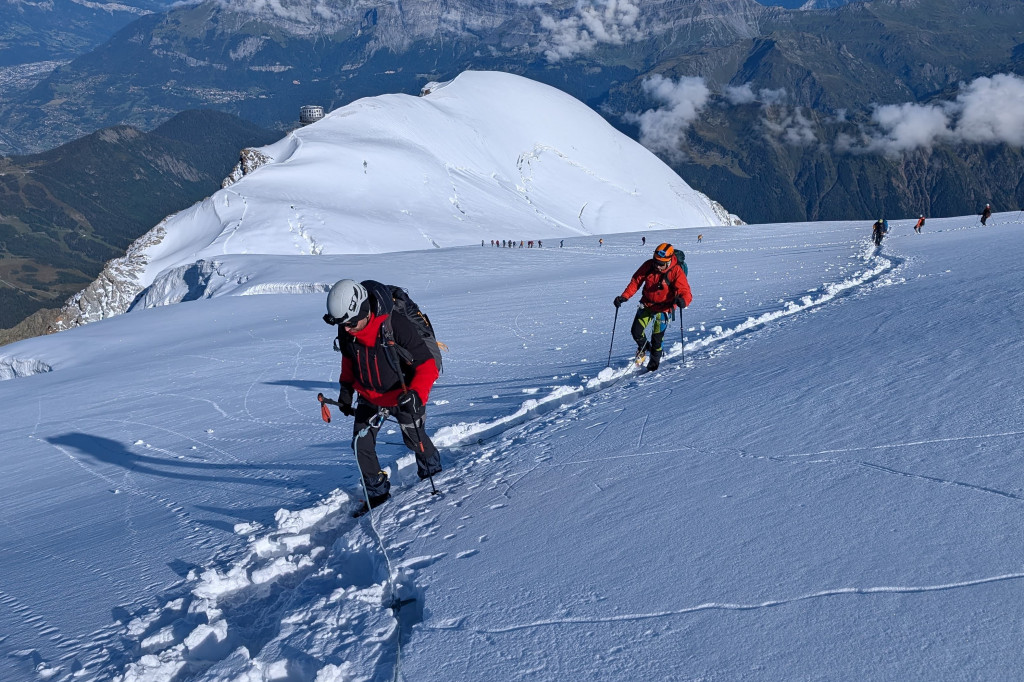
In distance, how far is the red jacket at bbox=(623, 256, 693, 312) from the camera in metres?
10.7

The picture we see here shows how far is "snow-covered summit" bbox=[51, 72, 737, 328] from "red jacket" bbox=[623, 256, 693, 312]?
26733 mm

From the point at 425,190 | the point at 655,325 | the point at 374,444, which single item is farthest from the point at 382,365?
the point at 425,190

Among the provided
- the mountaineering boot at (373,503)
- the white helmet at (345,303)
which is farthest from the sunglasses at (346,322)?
the mountaineering boot at (373,503)

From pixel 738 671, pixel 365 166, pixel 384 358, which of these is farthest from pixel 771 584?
pixel 365 166

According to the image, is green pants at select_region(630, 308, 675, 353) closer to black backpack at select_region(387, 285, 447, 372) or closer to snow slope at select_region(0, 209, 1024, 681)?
snow slope at select_region(0, 209, 1024, 681)

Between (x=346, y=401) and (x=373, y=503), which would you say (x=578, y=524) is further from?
(x=346, y=401)

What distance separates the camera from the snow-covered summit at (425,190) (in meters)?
49.4

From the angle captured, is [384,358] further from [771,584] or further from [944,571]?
[944,571]

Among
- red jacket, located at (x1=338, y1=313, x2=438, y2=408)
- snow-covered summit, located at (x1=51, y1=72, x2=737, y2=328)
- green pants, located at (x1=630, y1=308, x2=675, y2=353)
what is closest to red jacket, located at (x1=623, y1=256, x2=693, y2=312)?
green pants, located at (x1=630, y1=308, x2=675, y2=353)

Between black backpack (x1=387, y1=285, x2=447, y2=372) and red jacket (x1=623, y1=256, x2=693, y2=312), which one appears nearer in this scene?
black backpack (x1=387, y1=285, x2=447, y2=372)

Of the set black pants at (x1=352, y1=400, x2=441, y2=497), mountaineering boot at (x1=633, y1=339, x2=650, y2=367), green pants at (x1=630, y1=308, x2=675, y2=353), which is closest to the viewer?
black pants at (x1=352, y1=400, x2=441, y2=497)

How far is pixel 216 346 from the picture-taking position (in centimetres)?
1847

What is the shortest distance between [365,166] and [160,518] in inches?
Result: 2827

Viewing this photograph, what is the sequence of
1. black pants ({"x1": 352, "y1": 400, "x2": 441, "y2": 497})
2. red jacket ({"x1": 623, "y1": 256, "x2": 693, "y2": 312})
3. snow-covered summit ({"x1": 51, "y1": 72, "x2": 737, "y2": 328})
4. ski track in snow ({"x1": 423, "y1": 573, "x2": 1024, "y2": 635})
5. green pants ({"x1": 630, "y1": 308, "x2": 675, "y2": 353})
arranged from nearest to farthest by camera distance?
1. ski track in snow ({"x1": 423, "y1": 573, "x2": 1024, "y2": 635})
2. black pants ({"x1": 352, "y1": 400, "x2": 441, "y2": 497})
3. red jacket ({"x1": 623, "y1": 256, "x2": 693, "y2": 312})
4. green pants ({"x1": 630, "y1": 308, "x2": 675, "y2": 353})
5. snow-covered summit ({"x1": 51, "y1": 72, "x2": 737, "y2": 328})
